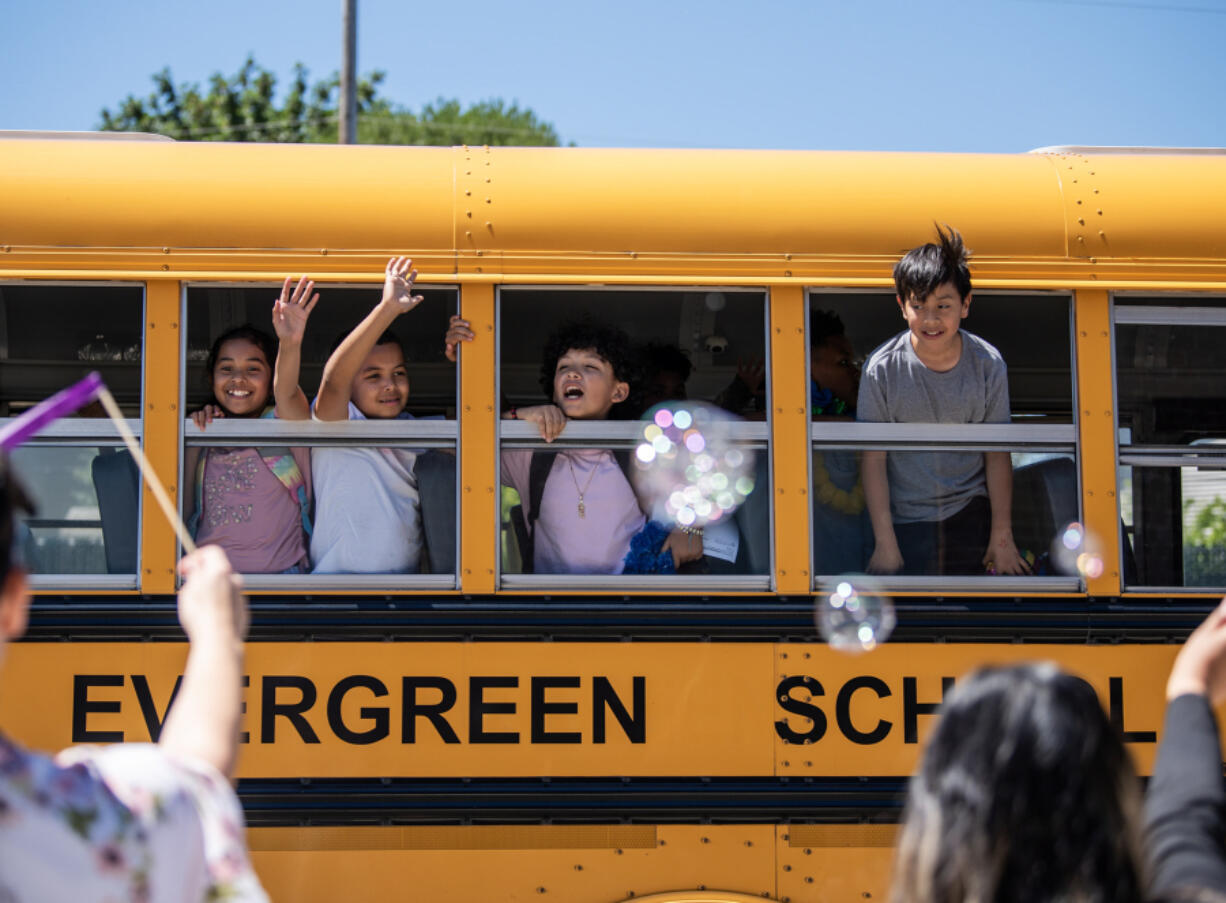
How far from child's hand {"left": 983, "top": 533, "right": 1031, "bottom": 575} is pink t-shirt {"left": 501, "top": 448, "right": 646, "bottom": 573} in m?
1.02

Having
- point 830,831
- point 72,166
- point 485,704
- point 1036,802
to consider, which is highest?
point 72,166

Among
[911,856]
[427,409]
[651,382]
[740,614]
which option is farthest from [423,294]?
[911,856]

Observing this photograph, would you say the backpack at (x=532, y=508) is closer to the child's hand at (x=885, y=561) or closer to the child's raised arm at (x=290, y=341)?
the child's raised arm at (x=290, y=341)

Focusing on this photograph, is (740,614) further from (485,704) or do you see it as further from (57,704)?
(57,704)

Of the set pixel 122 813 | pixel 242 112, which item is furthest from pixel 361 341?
pixel 242 112

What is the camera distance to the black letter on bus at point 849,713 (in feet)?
10.7

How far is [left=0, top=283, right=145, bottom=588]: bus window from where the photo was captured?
3283 millimetres

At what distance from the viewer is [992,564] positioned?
135 inches

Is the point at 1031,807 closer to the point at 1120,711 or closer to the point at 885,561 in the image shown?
the point at 885,561

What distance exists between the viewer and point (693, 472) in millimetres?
3393

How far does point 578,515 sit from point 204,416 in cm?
104

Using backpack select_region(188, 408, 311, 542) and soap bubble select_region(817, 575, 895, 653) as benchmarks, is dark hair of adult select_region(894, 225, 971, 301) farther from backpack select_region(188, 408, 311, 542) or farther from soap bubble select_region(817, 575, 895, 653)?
backpack select_region(188, 408, 311, 542)

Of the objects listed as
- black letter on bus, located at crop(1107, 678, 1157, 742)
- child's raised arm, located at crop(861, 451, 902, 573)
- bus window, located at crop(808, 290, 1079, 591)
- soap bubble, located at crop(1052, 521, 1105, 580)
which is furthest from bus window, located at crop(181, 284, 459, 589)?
black letter on bus, located at crop(1107, 678, 1157, 742)

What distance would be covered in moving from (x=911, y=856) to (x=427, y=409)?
2686 millimetres
